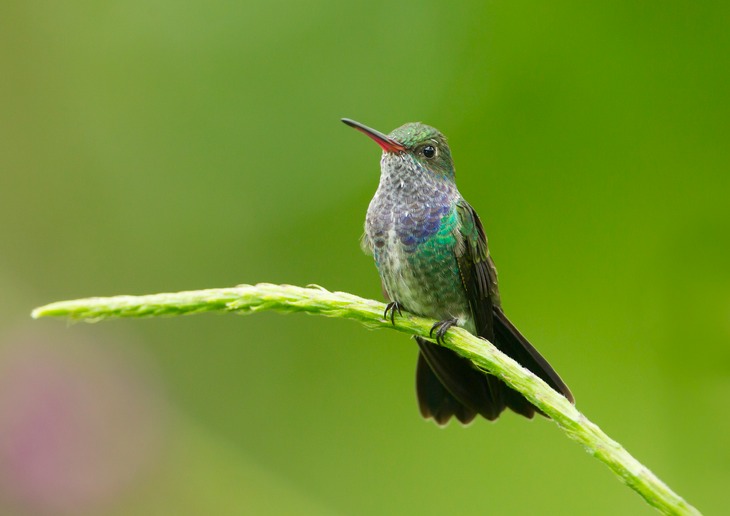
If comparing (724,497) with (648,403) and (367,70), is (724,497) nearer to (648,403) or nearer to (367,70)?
(648,403)

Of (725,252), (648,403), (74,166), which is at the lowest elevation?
(648,403)

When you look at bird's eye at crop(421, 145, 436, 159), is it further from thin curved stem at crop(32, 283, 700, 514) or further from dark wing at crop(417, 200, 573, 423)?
thin curved stem at crop(32, 283, 700, 514)

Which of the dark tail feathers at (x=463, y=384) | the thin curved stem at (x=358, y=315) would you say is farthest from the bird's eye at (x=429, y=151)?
the thin curved stem at (x=358, y=315)

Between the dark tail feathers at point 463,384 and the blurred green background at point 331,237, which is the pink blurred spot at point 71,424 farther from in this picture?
the dark tail feathers at point 463,384

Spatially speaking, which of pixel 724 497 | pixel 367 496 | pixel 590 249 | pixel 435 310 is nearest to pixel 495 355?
pixel 435 310

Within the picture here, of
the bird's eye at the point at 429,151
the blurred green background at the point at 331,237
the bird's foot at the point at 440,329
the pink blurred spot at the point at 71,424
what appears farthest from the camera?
the pink blurred spot at the point at 71,424
